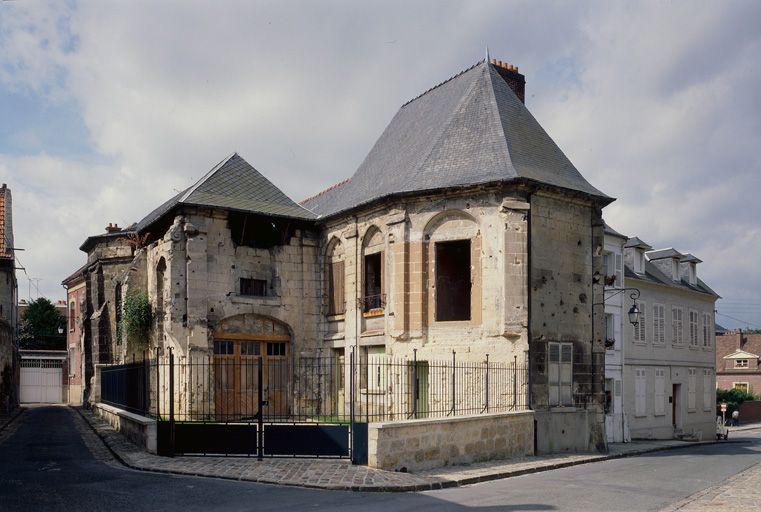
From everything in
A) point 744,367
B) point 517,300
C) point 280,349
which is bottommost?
point 744,367

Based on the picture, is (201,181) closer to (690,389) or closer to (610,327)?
(610,327)

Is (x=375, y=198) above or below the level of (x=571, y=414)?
above

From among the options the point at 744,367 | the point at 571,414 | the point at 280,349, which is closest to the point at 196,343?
the point at 280,349

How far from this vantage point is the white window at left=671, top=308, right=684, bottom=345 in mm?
29062

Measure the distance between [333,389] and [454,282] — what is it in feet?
15.6

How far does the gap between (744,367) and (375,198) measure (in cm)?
3813

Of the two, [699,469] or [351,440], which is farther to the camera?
[699,469]

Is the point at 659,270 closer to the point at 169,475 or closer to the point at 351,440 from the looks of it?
the point at 351,440

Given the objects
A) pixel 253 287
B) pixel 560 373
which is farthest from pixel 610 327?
pixel 253 287

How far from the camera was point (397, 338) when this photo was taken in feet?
59.5

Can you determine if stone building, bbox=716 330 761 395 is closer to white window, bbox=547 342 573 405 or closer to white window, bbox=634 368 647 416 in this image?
white window, bbox=634 368 647 416

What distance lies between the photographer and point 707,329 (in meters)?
32.3

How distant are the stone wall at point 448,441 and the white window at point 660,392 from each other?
13829 millimetres

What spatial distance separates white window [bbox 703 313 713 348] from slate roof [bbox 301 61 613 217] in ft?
52.8
